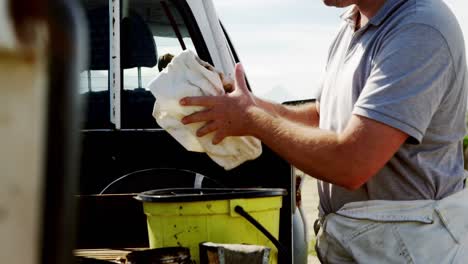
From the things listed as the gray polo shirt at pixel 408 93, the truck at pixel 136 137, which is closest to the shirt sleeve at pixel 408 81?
the gray polo shirt at pixel 408 93

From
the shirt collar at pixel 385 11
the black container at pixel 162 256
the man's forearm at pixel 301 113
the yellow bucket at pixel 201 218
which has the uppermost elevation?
the shirt collar at pixel 385 11

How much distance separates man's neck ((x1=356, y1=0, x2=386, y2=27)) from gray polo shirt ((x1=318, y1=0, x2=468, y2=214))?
48mm

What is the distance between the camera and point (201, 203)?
244cm

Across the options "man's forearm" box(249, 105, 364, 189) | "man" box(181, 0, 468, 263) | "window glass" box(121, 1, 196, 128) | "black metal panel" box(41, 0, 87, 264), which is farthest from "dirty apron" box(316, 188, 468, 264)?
"black metal panel" box(41, 0, 87, 264)

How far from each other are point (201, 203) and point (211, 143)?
204mm

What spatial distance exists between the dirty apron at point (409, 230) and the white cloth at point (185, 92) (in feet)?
1.77

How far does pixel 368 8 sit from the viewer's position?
2.74 metres

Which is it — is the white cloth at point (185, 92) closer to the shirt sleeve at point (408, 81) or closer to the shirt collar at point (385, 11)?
the shirt sleeve at point (408, 81)

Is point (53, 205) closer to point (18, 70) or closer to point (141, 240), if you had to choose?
point (18, 70)

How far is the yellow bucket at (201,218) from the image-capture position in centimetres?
244

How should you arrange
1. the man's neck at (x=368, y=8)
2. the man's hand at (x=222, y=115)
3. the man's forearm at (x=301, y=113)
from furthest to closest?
the man's forearm at (x=301, y=113)
the man's neck at (x=368, y=8)
the man's hand at (x=222, y=115)

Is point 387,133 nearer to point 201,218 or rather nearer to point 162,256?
point 201,218

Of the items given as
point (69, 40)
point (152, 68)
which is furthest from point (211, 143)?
point (69, 40)

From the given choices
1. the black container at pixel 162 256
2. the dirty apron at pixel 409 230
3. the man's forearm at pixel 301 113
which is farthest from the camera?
the man's forearm at pixel 301 113
